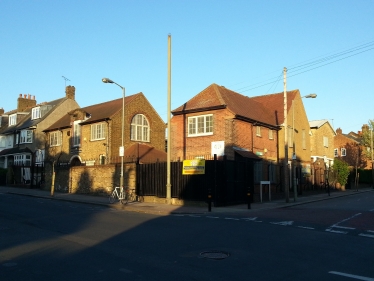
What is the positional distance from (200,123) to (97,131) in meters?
11.7

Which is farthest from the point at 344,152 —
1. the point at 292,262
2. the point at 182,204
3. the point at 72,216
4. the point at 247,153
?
the point at 292,262

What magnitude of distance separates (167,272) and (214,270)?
929mm

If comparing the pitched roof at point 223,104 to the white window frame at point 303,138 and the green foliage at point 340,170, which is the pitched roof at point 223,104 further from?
the green foliage at point 340,170

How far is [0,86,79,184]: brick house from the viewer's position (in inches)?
1874

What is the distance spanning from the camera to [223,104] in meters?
27.7

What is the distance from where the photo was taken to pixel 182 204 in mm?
23016

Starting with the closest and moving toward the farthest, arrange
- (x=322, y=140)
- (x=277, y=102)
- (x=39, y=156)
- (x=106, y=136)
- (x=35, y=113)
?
(x=106, y=136) < (x=277, y=102) < (x=322, y=140) < (x=39, y=156) < (x=35, y=113)

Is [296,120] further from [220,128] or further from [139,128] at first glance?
[139,128]

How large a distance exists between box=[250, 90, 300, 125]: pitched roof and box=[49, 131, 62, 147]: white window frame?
21.1 m

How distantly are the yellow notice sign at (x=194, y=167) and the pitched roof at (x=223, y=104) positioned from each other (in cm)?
660

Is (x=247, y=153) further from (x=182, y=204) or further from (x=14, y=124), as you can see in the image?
(x=14, y=124)

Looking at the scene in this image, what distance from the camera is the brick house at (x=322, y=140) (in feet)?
136

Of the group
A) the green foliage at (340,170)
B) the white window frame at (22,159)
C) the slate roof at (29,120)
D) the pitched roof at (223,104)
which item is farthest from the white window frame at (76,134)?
the green foliage at (340,170)

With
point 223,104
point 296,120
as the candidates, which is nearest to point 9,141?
point 223,104
